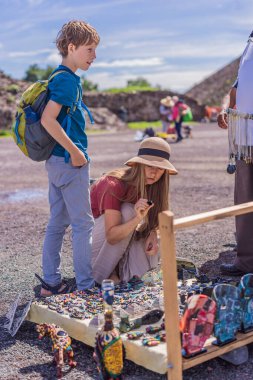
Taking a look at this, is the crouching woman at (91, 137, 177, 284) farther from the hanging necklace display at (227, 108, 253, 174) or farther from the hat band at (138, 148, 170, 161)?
the hanging necklace display at (227, 108, 253, 174)

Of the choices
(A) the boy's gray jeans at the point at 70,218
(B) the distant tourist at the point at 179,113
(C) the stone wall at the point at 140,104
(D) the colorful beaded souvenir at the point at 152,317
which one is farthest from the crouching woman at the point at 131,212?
(C) the stone wall at the point at 140,104

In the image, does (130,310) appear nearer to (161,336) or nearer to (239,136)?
(161,336)

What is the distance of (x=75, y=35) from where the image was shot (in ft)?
13.6

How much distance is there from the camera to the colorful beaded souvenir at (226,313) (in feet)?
10.7

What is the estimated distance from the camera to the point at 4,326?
4082 mm

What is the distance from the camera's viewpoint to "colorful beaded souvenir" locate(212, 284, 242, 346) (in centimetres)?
327

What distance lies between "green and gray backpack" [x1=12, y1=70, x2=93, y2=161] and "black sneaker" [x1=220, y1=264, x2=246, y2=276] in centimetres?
175

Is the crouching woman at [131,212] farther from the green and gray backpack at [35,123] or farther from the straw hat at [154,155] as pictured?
the green and gray backpack at [35,123]

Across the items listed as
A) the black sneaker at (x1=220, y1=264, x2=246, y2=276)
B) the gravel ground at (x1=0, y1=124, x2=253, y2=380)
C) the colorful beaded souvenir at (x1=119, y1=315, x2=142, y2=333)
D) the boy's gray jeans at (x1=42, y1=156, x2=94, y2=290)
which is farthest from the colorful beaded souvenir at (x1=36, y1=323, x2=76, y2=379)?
the black sneaker at (x1=220, y1=264, x2=246, y2=276)

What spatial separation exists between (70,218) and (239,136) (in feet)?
4.50

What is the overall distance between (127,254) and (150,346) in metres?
1.56

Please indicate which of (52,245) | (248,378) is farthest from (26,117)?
(248,378)

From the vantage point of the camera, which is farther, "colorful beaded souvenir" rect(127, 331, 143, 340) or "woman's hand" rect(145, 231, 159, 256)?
"woman's hand" rect(145, 231, 159, 256)

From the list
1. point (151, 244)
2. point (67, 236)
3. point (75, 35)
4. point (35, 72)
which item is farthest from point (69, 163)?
point (35, 72)
